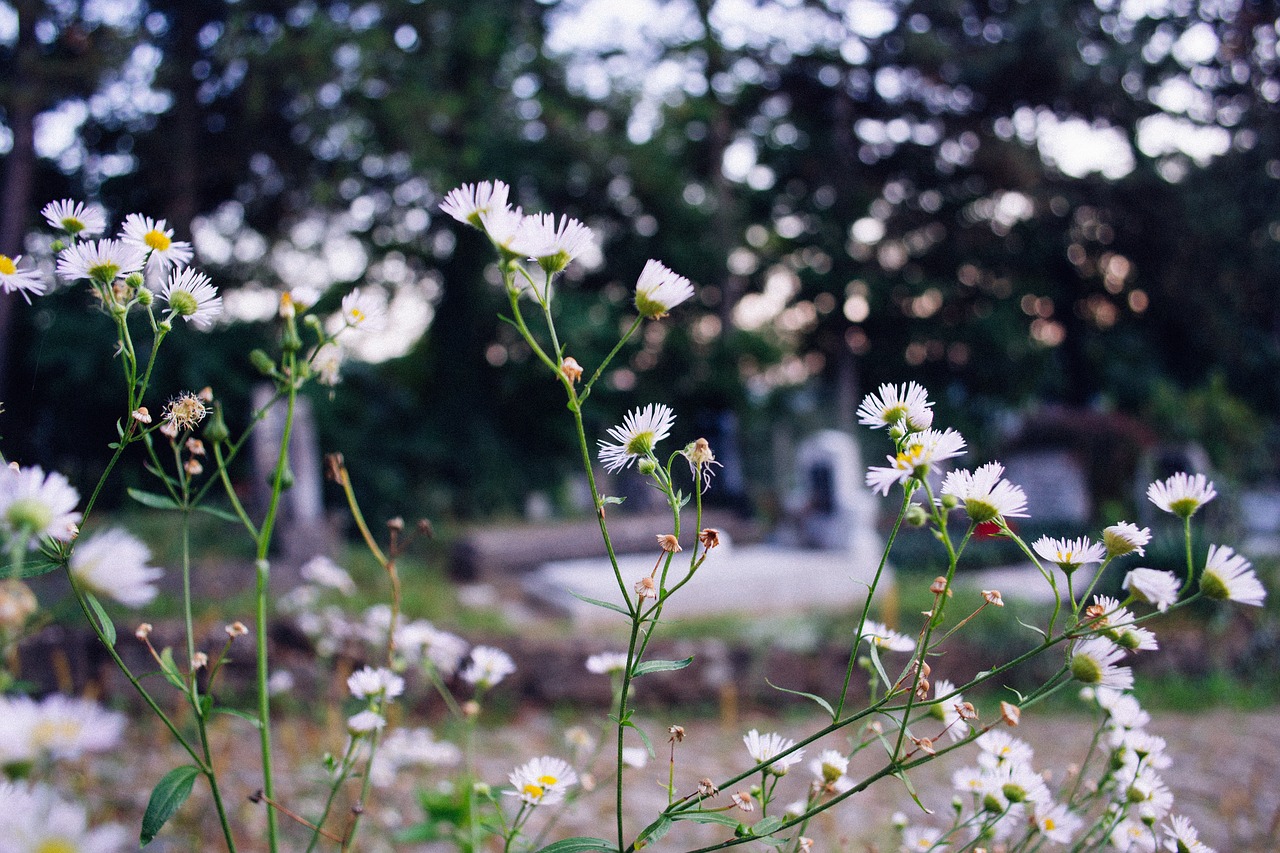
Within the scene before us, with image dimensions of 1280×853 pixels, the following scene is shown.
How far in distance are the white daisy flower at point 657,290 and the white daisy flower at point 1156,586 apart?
41 cm

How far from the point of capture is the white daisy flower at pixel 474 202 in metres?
0.69

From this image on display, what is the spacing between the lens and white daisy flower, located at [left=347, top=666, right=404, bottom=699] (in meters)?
0.94

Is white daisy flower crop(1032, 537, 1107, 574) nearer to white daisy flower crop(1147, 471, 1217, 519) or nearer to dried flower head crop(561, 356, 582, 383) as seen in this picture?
white daisy flower crop(1147, 471, 1217, 519)

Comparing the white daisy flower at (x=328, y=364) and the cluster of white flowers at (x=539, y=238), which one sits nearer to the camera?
the cluster of white flowers at (x=539, y=238)

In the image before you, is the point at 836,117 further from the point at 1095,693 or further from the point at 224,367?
the point at 1095,693

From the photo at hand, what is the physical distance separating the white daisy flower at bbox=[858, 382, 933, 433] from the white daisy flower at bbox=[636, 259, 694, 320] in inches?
7.6

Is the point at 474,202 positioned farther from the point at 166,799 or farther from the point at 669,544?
the point at 166,799

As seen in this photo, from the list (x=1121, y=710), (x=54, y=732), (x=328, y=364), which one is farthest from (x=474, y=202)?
(x=1121, y=710)

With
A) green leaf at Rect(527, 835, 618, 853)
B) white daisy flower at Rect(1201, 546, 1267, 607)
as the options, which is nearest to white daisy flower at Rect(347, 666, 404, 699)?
green leaf at Rect(527, 835, 618, 853)

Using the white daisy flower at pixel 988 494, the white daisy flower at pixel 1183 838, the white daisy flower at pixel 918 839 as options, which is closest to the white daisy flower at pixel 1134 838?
the white daisy flower at pixel 1183 838

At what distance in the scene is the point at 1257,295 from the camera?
13641 mm

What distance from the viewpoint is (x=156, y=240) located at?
769 millimetres

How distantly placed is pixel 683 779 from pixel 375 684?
7.88 feet

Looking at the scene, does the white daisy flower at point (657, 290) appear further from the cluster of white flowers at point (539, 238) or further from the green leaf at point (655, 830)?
the green leaf at point (655, 830)
